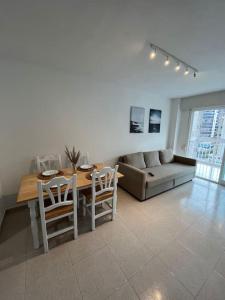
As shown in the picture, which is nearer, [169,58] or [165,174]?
[169,58]

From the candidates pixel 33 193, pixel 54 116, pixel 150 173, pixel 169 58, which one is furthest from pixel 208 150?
pixel 33 193

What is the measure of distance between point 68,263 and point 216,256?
173 centimetres

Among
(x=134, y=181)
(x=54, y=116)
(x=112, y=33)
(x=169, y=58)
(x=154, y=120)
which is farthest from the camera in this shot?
(x=154, y=120)

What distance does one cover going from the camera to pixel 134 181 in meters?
2.77

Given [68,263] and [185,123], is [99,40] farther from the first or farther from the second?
[185,123]

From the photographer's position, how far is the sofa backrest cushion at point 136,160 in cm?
324

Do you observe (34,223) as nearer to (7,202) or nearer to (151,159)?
(7,202)

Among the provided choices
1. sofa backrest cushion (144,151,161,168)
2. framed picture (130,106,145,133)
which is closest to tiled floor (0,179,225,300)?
sofa backrest cushion (144,151,161,168)

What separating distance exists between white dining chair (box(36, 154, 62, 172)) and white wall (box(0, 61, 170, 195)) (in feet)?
0.44

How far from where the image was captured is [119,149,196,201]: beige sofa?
2.68m

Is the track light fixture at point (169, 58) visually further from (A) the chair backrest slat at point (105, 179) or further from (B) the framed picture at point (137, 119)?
(A) the chair backrest slat at point (105, 179)

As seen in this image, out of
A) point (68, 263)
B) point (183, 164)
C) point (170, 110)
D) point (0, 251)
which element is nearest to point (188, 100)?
point (170, 110)

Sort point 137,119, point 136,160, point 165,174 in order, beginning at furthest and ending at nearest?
point 137,119
point 136,160
point 165,174

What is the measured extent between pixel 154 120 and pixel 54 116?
276 cm
